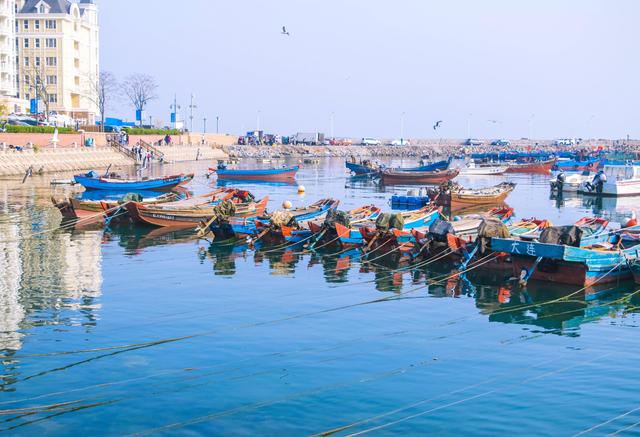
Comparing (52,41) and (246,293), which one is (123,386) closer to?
(246,293)

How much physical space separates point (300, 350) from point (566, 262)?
1002 centimetres

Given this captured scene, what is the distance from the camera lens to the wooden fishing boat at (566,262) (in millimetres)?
22219

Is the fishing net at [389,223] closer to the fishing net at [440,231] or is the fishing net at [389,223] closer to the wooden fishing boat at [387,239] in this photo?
the wooden fishing boat at [387,239]

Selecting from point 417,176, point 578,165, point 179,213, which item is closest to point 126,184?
point 179,213

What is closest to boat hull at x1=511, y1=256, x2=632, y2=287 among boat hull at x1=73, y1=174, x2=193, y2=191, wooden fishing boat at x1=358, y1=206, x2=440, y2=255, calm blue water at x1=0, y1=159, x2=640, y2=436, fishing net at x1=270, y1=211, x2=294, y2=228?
calm blue water at x1=0, y1=159, x2=640, y2=436

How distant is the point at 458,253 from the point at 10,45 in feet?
265

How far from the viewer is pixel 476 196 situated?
158ft

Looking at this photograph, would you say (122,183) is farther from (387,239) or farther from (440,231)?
(440,231)

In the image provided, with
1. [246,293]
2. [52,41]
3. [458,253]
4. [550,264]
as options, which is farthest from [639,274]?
[52,41]

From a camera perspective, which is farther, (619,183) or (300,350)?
(619,183)

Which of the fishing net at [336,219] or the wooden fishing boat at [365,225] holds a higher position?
the fishing net at [336,219]

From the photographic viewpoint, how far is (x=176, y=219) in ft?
117

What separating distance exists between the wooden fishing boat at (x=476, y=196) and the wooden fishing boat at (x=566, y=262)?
23.0 m

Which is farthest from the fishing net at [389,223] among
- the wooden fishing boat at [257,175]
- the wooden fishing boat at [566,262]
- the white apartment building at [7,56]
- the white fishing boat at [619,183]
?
the white apartment building at [7,56]
